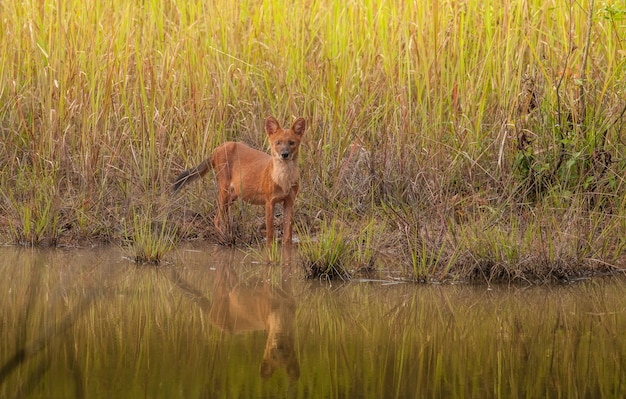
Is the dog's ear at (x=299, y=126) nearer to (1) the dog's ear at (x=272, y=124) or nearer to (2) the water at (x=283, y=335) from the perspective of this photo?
(1) the dog's ear at (x=272, y=124)

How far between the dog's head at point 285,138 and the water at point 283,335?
1.05 m

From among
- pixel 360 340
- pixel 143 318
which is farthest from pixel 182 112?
pixel 360 340

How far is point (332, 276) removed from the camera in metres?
6.74

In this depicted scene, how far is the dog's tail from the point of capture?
27.4 ft

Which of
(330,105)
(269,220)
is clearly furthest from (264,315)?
(330,105)

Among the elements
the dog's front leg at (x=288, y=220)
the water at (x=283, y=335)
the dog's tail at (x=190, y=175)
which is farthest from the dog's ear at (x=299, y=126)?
the water at (x=283, y=335)

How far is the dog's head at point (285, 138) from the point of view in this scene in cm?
808

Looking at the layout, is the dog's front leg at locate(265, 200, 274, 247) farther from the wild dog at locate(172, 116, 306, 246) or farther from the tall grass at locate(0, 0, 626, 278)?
the tall grass at locate(0, 0, 626, 278)

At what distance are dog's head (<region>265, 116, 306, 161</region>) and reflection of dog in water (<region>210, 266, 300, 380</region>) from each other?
139 centimetres

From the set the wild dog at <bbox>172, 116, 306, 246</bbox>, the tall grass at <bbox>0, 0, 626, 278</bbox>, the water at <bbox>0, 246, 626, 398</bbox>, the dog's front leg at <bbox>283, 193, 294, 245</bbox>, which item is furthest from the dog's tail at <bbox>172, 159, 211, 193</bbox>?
the water at <bbox>0, 246, 626, 398</bbox>

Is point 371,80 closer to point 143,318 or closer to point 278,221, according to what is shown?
point 278,221

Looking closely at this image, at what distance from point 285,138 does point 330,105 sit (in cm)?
75

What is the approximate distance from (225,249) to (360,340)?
9.55ft

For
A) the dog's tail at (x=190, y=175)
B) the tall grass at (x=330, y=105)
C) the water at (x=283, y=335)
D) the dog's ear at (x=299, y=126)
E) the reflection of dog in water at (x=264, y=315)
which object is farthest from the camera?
the dog's tail at (x=190, y=175)
